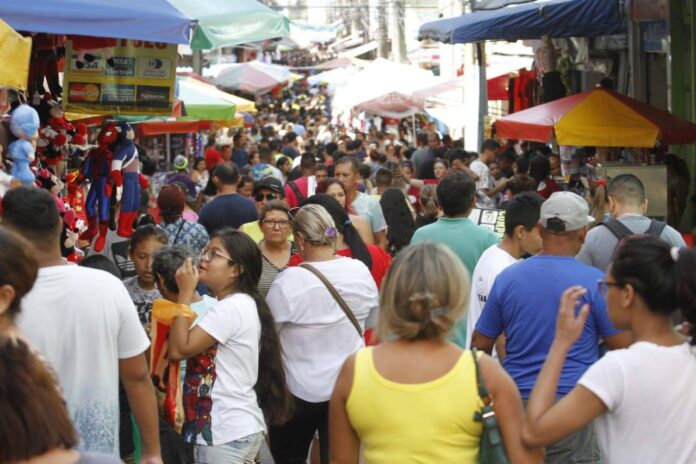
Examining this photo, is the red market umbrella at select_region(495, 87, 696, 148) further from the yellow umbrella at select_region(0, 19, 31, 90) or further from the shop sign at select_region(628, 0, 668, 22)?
the yellow umbrella at select_region(0, 19, 31, 90)

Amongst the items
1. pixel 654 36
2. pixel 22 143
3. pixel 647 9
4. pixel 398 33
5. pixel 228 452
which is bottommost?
pixel 228 452

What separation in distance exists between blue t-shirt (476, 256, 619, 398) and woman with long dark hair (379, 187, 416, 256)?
5.62 meters

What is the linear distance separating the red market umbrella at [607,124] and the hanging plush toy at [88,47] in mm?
4449

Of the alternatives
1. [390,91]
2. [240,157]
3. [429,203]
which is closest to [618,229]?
[429,203]

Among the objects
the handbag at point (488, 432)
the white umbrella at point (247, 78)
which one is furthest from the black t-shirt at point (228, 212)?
the white umbrella at point (247, 78)

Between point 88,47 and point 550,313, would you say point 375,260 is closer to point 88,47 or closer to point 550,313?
point 88,47

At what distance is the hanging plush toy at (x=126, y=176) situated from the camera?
321 inches

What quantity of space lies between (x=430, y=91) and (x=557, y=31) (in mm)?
12559

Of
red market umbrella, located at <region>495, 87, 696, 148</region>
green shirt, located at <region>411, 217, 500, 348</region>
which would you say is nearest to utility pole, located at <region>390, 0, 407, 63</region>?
red market umbrella, located at <region>495, 87, 696, 148</region>

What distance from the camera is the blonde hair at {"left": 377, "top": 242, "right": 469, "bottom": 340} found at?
384 cm

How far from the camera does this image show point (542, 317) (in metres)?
5.36

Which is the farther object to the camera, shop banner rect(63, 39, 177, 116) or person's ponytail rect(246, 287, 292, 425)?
shop banner rect(63, 39, 177, 116)

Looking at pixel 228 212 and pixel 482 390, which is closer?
pixel 482 390

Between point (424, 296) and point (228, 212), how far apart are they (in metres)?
6.62
